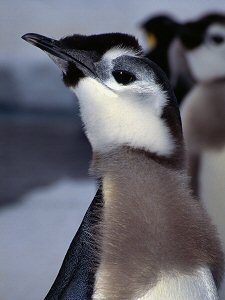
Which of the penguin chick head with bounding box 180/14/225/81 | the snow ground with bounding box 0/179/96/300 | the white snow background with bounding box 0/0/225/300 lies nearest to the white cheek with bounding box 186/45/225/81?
the penguin chick head with bounding box 180/14/225/81

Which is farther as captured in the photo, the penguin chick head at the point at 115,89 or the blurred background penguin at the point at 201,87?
the blurred background penguin at the point at 201,87

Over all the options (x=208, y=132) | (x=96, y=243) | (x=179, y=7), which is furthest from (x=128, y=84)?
(x=179, y=7)

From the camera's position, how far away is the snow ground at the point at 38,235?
53.6 inches

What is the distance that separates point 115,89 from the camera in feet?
2.51

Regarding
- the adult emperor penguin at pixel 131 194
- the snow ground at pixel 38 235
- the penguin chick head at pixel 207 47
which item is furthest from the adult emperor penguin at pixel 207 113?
the adult emperor penguin at pixel 131 194

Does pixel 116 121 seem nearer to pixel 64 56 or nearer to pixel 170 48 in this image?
pixel 64 56

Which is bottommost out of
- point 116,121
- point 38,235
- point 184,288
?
point 38,235

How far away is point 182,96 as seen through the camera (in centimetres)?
157

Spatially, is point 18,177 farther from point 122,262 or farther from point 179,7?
point 122,262

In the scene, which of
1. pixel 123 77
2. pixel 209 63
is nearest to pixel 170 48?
pixel 209 63

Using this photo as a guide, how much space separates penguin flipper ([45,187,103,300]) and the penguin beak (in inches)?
4.7

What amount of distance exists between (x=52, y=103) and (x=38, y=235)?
30 cm

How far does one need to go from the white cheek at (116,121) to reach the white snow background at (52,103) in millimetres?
632

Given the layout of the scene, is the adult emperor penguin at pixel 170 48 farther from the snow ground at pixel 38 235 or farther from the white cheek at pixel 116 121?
the white cheek at pixel 116 121
